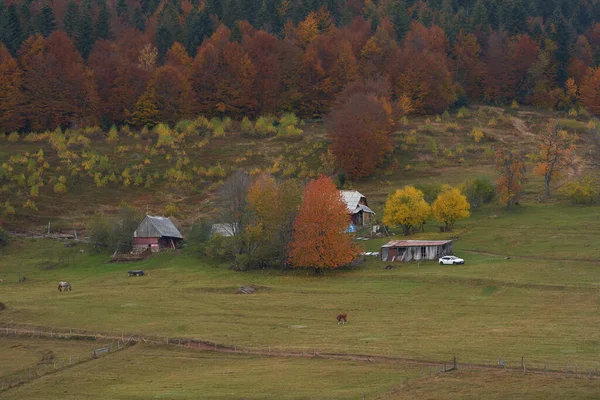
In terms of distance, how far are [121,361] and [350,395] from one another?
16.5 m

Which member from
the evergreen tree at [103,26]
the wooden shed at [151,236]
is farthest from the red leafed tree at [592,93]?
the wooden shed at [151,236]

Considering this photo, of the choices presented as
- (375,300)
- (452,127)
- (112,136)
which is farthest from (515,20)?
(375,300)

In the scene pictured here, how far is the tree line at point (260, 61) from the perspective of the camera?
479 ft

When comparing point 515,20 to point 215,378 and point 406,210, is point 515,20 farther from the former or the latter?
point 215,378

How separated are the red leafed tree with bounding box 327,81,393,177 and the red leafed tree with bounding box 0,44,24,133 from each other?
47.2 meters

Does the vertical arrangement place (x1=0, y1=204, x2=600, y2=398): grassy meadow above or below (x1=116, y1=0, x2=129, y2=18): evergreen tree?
below

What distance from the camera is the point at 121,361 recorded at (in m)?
54.1

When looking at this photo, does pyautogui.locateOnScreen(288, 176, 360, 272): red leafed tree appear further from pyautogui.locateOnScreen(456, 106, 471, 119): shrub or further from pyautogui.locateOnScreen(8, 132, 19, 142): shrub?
pyautogui.locateOnScreen(456, 106, 471, 119): shrub

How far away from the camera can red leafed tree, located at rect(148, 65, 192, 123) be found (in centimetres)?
14725

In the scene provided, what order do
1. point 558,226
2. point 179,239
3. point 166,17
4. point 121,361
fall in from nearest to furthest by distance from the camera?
point 121,361 → point 558,226 → point 179,239 → point 166,17

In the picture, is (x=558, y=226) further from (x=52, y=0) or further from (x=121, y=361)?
(x=52, y=0)

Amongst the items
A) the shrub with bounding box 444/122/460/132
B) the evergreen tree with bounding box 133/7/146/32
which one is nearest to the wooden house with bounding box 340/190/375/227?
the shrub with bounding box 444/122/460/132

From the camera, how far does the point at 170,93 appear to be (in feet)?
487

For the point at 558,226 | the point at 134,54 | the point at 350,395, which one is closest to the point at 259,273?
the point at 558,226
